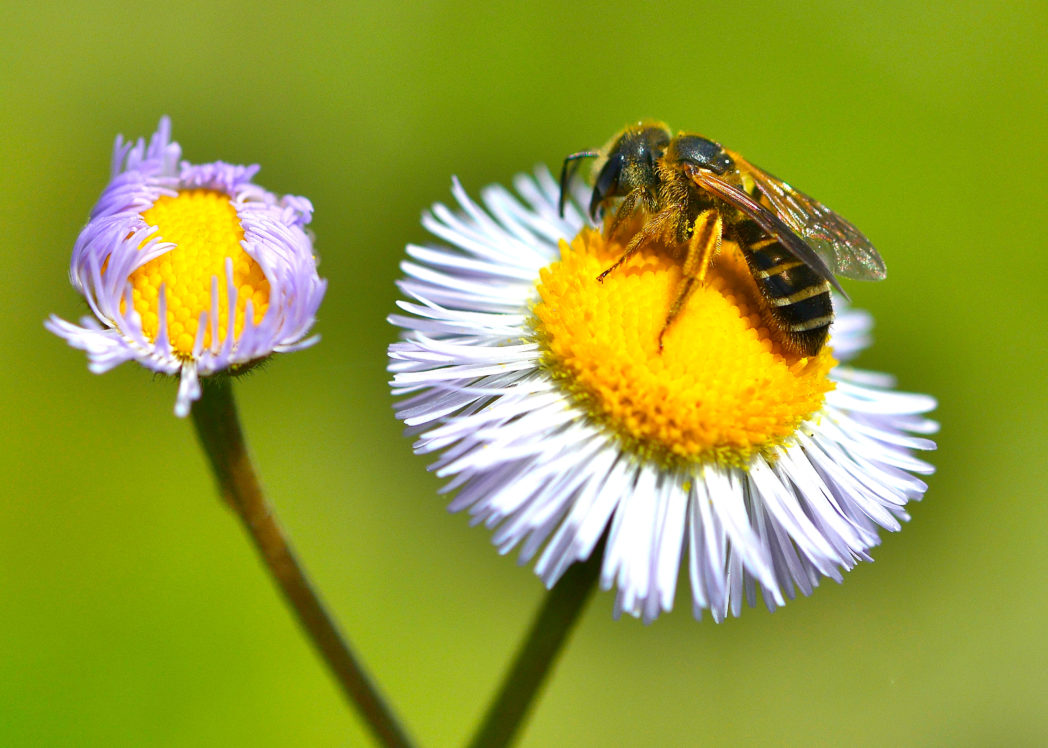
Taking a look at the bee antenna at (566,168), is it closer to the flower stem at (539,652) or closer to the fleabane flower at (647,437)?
the fleabane flower at (647,437)

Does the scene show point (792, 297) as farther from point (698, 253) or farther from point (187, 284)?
point (187, 284)

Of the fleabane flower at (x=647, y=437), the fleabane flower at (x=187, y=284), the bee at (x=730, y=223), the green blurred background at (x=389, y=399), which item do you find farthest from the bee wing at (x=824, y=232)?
the green blurred background at (x=389, y=399)

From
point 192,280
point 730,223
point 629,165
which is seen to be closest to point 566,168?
point 629,165

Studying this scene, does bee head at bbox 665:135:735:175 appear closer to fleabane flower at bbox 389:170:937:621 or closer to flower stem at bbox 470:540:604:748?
fleabane flower at bbox 389:170:937:621

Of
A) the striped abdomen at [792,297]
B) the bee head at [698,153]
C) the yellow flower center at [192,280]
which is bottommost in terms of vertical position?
the striped abdomen at [792,297]

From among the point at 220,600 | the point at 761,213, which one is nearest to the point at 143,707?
the point at 220,600

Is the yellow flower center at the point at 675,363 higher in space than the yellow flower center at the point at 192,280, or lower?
lower

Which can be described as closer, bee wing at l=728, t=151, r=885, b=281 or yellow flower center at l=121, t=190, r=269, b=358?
yellow flower center at l=121, t=190, r=269, b=358

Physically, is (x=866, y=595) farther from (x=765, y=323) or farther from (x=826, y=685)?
(x=765, y=323)

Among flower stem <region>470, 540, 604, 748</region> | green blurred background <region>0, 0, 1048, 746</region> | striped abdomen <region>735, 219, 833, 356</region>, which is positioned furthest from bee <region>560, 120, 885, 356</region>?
green blurred background <region>0, 0, 1048, 746</region>
